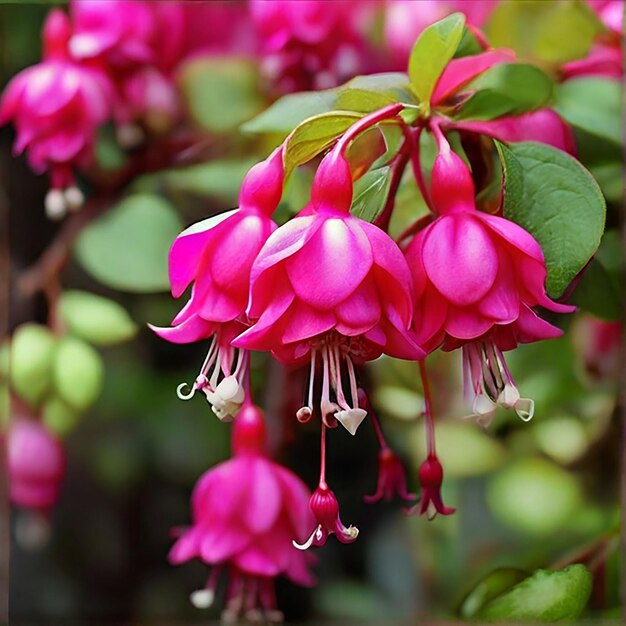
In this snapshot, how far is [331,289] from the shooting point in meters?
0.41

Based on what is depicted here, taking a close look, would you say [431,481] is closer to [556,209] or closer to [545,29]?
[556,209]

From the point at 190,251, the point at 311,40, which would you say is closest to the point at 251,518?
the point at 190,251

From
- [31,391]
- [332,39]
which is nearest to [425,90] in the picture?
[332,39]

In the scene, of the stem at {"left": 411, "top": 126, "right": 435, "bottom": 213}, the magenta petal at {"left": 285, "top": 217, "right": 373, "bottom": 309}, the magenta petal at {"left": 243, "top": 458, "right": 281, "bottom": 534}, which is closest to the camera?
the magenta petal at {"left": 285, "top": 217, "right": 373, "bottom": 309}

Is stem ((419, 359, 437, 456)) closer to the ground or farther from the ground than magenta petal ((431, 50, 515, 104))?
closer to the ground

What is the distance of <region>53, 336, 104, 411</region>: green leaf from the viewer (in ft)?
2.39

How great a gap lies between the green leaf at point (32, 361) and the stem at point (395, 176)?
0.35m

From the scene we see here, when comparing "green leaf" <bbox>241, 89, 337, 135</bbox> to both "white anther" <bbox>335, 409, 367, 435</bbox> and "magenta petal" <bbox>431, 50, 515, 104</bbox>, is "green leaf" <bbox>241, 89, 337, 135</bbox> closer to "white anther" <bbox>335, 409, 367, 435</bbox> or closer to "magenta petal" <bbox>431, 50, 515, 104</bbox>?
"magenta petal" <bbox>431, 50, 515, 104</bbox>

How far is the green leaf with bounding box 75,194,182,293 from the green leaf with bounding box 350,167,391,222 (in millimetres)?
238

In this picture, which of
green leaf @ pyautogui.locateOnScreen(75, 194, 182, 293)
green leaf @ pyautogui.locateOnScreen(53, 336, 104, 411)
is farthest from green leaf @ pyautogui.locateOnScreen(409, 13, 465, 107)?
green leaf @ pyautogui.locateOnScreen(53, 336, 104, 411)

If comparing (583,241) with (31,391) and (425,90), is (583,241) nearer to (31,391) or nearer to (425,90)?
(425,90)

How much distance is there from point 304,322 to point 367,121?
0.38 feet

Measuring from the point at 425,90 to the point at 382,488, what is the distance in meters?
0.30

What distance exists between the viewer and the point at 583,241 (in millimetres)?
486
